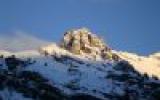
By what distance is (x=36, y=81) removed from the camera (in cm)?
18438

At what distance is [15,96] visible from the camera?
522 ft

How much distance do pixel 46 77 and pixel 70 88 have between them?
9561 millimetres

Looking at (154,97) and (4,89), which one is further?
(154,97)

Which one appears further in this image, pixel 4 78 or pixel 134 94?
pixel 134 94

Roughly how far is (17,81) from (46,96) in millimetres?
12362

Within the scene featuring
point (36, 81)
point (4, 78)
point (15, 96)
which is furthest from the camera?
point (36, 81)

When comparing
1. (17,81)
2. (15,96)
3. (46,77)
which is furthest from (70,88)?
(15,96)

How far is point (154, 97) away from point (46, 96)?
41.5 meters

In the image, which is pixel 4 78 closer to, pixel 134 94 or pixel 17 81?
pixel 17 81

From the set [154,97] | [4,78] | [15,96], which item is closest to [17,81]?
[4,78]

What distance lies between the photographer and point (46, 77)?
196m

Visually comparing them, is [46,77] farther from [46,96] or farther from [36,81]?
[46,96]

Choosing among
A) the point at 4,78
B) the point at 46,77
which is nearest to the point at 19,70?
the point at 46,77

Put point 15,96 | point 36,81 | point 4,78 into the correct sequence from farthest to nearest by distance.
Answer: point 36,81 < point 4,78 < point 15,96
